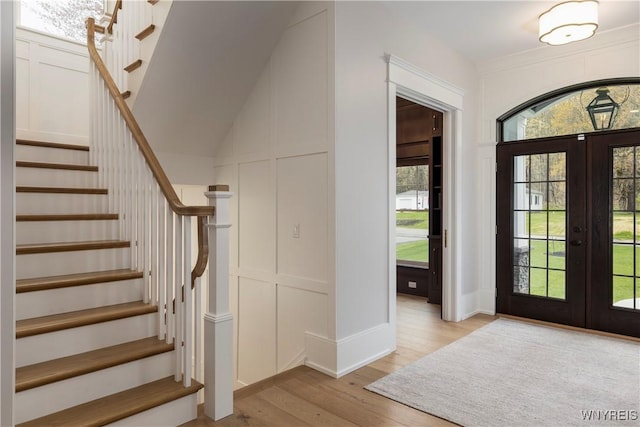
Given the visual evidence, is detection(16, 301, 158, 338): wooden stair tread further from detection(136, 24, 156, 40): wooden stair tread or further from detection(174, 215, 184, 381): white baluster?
detection(136, 24, 156, 40): wooden stair tread

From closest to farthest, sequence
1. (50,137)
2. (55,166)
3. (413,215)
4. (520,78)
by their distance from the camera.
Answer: (55,166), (50,137), (520,78), (413,215)

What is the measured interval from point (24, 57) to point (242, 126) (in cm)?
228

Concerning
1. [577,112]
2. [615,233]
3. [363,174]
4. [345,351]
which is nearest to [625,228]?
[615,233]

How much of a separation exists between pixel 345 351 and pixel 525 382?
4.22 feet

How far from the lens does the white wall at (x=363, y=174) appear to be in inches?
115

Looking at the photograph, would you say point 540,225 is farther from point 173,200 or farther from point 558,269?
point 173,200

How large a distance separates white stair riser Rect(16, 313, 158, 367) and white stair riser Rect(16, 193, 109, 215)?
1114 mm

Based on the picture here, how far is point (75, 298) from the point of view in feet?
7.82

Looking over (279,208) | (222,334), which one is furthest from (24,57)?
(222,334)

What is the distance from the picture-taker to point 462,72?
439cm

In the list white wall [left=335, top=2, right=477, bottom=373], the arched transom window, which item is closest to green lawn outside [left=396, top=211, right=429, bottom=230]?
the arched transom window

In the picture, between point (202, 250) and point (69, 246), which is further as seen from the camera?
point (69, 246)

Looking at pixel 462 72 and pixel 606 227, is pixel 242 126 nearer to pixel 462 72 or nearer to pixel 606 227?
pixel 462 72

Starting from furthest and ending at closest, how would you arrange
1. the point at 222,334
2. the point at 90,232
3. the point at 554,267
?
the point at 554,267 < the point at 90,232 < the point at 222,334
